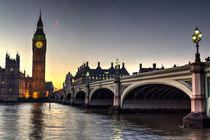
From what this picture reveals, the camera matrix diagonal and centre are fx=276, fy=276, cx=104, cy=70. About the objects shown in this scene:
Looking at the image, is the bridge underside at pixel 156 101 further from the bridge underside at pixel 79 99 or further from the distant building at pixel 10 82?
the distant building at pixel 10 82

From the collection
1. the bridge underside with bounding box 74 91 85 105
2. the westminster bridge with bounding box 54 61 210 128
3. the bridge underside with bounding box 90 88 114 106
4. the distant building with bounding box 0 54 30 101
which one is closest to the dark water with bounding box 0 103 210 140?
the westminster bridge with bounding box 54 61 210 128

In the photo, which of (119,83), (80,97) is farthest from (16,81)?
(119,83)

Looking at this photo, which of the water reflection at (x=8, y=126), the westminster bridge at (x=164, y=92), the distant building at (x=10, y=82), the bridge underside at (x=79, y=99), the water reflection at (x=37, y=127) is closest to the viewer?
the water reflection at (x=37, y=127)

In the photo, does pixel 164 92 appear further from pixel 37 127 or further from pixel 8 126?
pixel 8 126

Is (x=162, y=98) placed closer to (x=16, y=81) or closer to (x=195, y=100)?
(x=195, y=100)

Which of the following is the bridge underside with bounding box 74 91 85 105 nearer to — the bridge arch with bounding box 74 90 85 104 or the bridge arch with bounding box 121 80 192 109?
the bridge arch with bounding box 74 90 85 104

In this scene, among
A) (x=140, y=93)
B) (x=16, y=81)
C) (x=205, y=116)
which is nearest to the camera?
(x=205, y=116)

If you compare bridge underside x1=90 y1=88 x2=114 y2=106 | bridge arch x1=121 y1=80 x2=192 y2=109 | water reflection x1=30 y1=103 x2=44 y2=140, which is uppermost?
bridge arch x1=121 y1=80 x2=192 y2=109

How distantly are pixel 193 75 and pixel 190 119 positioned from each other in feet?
15.3

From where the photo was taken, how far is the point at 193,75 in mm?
29531

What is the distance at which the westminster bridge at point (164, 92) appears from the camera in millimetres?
28703

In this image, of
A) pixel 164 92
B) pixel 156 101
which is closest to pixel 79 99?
pixel 156 101

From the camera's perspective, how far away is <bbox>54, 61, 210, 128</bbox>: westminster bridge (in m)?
28.7

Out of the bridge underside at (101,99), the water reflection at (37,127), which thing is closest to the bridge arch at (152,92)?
A: the water reflection at (37,127)
